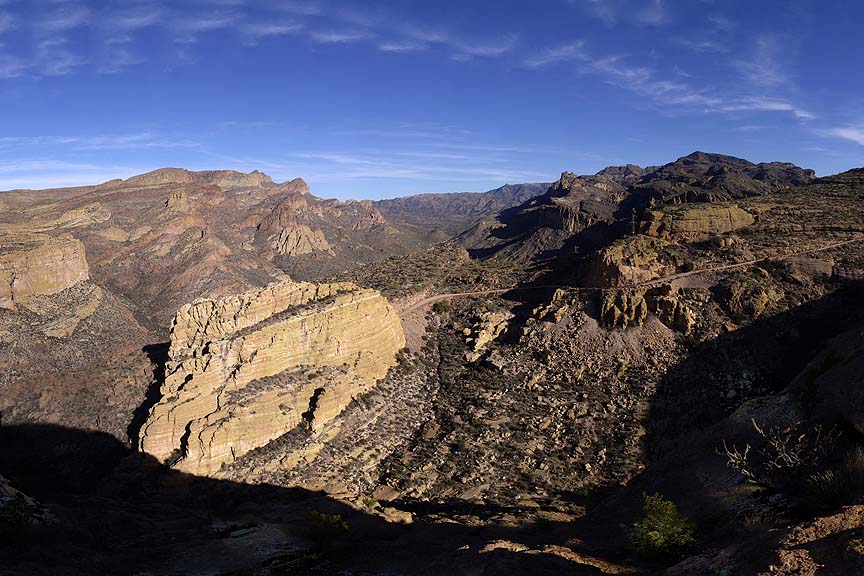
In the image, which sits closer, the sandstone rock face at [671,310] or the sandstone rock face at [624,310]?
the sandstone rock face at [671,310]

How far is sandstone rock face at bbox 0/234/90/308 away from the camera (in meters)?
70.8

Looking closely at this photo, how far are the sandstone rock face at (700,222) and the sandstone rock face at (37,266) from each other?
288 ft

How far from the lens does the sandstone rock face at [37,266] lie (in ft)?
232

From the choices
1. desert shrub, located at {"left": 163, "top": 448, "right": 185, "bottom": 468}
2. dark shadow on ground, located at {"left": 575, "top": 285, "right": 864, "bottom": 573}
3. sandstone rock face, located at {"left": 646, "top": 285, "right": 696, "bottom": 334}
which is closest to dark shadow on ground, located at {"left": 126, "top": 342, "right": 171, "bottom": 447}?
desert shrub, located at {"left": 163, "top": 448, "right": 185, "bottom": 468}

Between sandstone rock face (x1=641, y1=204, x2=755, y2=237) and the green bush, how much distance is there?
42.8 meters

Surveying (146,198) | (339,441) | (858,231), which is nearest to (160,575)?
(339,441)

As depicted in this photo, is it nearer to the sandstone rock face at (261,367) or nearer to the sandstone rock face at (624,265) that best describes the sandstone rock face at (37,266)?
the sandstone rock face at (261,367)

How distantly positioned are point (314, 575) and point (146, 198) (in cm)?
14557

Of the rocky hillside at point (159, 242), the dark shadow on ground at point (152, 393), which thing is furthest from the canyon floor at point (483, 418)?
the rocky hillside at point (159, 242)

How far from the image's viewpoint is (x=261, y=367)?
33344mm

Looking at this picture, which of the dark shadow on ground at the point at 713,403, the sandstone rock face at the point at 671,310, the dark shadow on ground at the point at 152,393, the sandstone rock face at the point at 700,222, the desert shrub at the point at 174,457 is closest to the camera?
the dark shadow on ground at the point at 713,403

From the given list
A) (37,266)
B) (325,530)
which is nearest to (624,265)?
(325,530)

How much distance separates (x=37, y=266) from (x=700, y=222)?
93.5 meters

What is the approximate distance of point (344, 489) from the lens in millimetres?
29047
